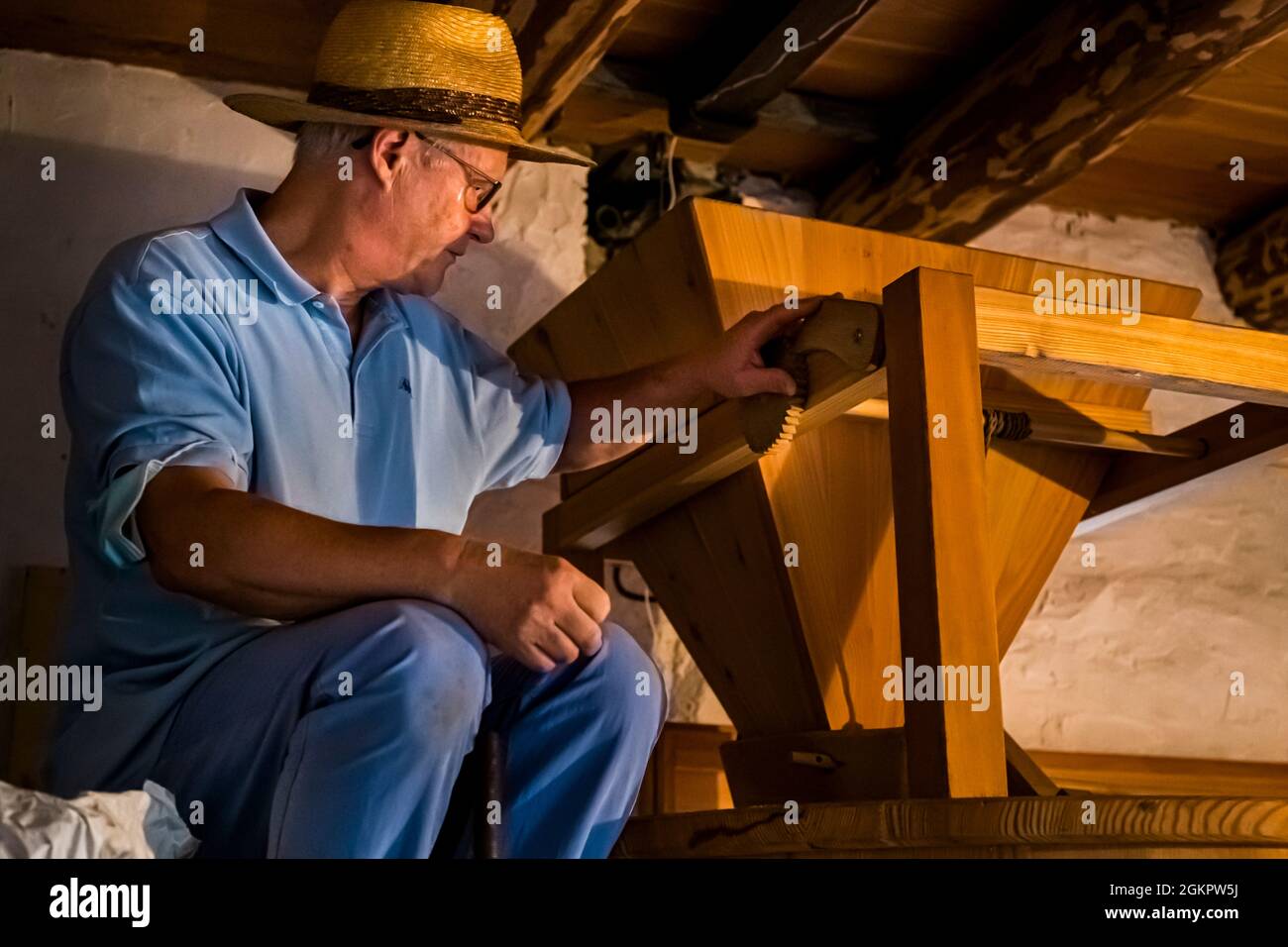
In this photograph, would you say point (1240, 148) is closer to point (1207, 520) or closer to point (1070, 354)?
point (1207, 520)

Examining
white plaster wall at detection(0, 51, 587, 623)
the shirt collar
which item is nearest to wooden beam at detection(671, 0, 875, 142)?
white plaster wall at detection(0, 51, 587, 623)

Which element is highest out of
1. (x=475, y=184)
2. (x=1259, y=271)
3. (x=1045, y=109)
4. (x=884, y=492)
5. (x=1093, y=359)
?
(x=1045, y=109)

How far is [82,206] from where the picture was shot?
8.60 ft

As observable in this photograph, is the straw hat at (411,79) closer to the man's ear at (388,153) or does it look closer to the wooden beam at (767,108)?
the man's ear at (388,153)

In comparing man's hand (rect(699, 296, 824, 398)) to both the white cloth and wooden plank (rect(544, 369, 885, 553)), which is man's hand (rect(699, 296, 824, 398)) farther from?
the white cloth

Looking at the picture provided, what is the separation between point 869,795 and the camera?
6.57ft

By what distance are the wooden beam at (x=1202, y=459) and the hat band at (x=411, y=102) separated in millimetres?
1198

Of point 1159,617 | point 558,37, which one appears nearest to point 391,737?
point 558,37

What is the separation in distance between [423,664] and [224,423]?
0.39 meters

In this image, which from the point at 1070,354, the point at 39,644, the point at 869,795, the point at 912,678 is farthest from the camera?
the point at 39,644

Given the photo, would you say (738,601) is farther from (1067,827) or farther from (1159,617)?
(1159,617)
